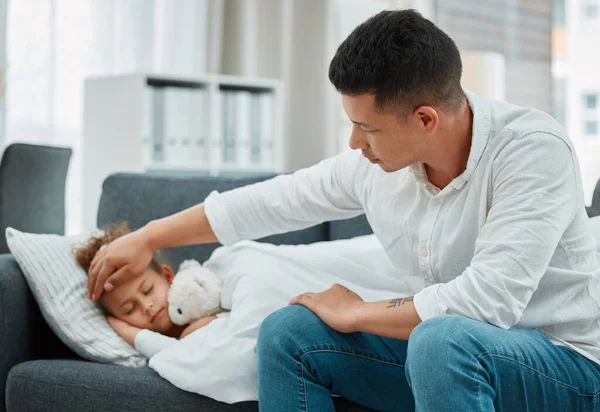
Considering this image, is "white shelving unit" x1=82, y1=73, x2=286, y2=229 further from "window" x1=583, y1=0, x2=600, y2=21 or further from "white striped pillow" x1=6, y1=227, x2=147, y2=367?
"window" x1=583, y1=0, x2=600, y2=21

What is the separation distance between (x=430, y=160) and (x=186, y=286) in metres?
0.65

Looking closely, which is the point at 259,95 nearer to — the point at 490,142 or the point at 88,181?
the point at 88,181

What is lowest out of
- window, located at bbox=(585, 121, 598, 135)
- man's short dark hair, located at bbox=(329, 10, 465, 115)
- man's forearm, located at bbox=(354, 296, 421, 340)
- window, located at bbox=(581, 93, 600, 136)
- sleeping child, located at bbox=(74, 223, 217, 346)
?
sleeping child, located at bbox=(74, 223, 217, 346)

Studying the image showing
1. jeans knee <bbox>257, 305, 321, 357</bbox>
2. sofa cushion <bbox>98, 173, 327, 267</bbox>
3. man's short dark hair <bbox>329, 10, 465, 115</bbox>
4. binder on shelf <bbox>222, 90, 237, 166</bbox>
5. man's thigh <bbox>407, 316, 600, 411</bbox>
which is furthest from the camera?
binder on shelf <bbox>222, 90, 237, 166</bbox>

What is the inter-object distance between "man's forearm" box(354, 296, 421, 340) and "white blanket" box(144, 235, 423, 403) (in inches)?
8.0

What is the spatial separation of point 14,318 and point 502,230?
40.5 inches

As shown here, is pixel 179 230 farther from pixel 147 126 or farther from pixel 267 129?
pixel 267 129

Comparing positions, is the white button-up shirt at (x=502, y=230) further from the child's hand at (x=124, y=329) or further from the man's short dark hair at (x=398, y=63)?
the child's hand at (x=124, y=329)

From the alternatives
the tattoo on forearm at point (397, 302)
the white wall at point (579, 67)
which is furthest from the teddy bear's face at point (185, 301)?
the white wall at point (579, 67)

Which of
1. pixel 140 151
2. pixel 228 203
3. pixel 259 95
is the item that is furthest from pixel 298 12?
pixel 228 203

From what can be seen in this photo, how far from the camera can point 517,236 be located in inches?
47.1

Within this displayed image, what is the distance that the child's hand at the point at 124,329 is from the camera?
169 cm

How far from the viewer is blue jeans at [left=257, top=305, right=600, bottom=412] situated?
3.76 ft

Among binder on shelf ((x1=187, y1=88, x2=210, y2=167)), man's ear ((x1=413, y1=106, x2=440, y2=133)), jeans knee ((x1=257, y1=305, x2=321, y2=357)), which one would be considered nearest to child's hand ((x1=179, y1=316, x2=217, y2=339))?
jeans knee ((x1=257, y1=305, x2=321, y2=357))
